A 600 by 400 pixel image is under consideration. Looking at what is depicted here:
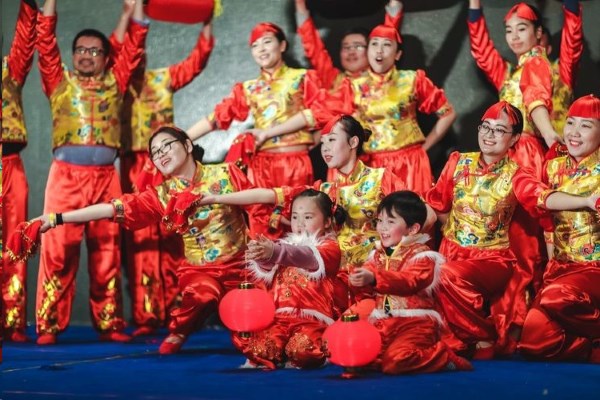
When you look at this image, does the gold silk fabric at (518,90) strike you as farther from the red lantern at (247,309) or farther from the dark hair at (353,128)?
the red lantern at (247,309)

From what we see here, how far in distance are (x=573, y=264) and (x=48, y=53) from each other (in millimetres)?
2672

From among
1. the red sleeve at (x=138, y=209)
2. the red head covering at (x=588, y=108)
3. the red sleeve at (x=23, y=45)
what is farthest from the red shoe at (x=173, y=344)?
the red head covering at (x=588, y=108)

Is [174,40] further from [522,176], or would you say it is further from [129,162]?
[522,176]

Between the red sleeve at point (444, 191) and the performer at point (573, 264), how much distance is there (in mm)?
415

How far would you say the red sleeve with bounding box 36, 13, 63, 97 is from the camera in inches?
199

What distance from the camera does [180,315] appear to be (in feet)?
14.3

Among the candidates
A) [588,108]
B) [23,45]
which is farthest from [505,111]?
[23,45]

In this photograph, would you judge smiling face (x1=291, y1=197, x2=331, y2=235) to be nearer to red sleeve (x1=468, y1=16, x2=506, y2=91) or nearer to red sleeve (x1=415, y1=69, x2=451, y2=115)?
red sleeve (x1=415, y1=69, x2=451, y2=115)

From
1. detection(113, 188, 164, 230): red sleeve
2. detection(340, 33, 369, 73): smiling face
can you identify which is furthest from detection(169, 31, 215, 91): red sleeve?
detection(113, 188, 164, 230): red sleeve

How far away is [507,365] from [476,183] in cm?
80

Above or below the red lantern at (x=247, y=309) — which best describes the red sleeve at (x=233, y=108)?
above

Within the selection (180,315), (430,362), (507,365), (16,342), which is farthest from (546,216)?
(16,342)

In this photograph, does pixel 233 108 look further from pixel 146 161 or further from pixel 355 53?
pixel 355 53

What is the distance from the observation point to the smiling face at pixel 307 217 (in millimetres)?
4070
